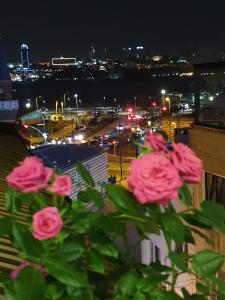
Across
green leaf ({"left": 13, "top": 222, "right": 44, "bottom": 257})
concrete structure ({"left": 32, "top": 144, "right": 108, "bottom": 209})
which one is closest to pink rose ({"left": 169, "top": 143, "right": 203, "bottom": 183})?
green leaf ({"left": 13, "top": 222, "right": 44, "bottom": 257})

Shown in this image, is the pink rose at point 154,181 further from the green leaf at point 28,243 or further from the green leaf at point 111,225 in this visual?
the green leaf at point 28,243

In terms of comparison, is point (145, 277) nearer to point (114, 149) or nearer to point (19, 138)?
point (19, 138)

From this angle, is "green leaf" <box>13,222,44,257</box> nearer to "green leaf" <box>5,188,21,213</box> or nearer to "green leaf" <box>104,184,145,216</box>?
"green leaf" <box>5,188,21,213</box>

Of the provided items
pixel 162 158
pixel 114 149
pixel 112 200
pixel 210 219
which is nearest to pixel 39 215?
pixel 112 200

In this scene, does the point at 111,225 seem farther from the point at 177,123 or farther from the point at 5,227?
the point at 177,123

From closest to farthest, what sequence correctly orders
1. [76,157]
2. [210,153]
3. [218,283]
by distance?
[218,283]
[210,153]
[76,157]

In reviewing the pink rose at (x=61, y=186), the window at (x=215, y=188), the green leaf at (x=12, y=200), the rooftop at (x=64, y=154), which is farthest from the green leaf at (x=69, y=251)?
the rooftop at (x=64, y=154)

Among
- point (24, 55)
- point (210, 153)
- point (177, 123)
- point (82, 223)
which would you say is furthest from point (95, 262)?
point (24, 55)

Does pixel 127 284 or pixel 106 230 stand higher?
pixel 106 230
